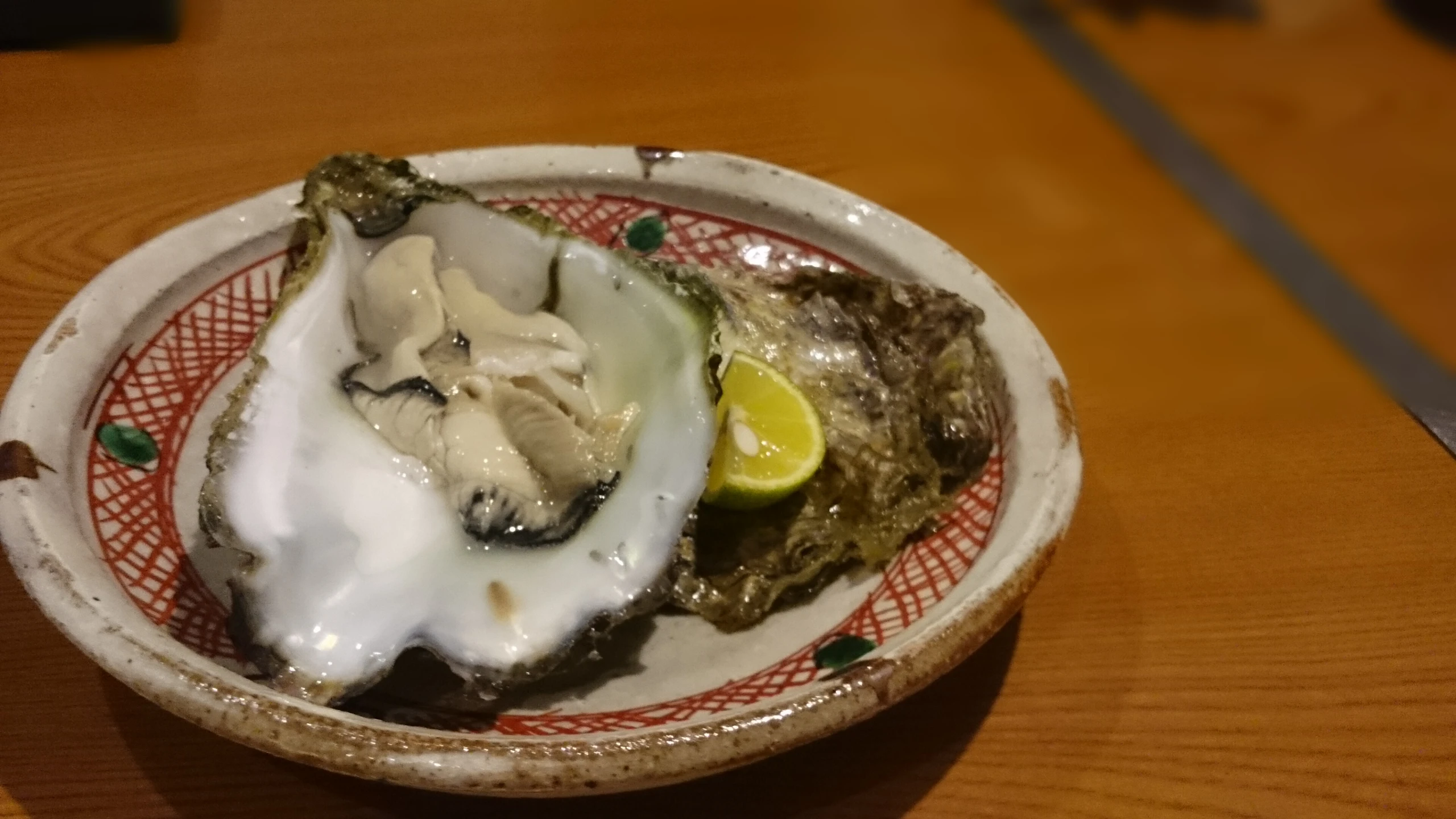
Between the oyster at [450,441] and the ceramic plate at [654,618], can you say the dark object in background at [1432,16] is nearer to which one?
the ceramic plate at [654,618]

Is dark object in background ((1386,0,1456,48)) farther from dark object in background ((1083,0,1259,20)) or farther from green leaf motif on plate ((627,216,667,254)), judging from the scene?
green leaf motif on plate ((627,216,667,254))

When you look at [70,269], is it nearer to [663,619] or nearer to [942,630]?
[663,619]

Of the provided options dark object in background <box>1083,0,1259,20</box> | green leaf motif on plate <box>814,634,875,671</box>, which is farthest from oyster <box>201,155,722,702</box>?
dark object in background <box>1083,0,1259,20</box>

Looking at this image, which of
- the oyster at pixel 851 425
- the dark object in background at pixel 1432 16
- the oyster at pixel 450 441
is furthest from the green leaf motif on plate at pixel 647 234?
the dark object in background at pixel 1432 16

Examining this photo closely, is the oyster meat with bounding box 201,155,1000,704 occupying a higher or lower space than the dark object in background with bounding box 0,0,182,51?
lower

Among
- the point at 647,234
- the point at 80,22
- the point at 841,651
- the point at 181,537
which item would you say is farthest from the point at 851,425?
the point at 80,22

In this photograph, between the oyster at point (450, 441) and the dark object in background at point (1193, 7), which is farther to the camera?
the dark object in background at point (1193, 7)

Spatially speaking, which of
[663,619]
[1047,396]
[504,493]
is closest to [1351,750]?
[1047,396]
